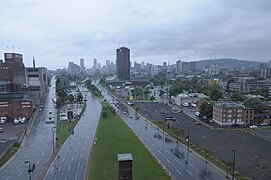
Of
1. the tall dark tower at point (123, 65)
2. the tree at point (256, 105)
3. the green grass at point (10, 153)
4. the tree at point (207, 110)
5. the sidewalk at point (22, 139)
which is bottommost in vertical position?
the sidewalk at point (22, 139)

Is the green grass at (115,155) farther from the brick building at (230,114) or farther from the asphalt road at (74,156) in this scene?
the brick building at (230,114)

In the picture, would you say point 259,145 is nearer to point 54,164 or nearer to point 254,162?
point 254,162

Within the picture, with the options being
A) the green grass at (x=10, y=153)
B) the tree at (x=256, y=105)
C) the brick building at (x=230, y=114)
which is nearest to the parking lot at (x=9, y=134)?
the green grass at (x=10, y=153)

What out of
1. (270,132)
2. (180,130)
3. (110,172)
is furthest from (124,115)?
(110,172)

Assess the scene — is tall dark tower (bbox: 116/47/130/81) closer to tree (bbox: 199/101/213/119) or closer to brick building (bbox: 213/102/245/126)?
tree (bbox: 199/101/213/119)

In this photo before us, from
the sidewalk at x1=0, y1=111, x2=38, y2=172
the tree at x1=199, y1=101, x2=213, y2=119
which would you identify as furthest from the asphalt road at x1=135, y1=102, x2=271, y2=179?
the sidewalk at x1=0, y1=111, x2=38, y2=172

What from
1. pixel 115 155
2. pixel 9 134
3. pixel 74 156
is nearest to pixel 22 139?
pixel 9 134
